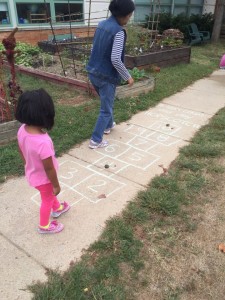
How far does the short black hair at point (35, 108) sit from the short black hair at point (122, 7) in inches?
73.2

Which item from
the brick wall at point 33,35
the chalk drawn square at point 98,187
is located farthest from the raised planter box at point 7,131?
the brick wall at point 33,35

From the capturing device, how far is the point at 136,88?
5.71 m

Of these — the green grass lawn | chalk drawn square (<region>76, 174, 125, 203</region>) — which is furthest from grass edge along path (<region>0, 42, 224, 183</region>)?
chalk drawn square (<region>76, 174, 125, 203</region>)

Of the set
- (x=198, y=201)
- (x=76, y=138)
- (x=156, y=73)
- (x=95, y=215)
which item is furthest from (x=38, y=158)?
(x=156, y=73)

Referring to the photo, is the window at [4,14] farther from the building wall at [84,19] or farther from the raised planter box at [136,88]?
the raised planter box at [136,88]

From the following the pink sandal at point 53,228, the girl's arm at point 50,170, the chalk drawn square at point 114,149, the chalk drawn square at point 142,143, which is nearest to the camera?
the girl's arm at point 50,170

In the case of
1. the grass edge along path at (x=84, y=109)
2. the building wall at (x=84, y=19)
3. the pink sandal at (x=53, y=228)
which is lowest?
the pink sandal at (x=53, y=228)

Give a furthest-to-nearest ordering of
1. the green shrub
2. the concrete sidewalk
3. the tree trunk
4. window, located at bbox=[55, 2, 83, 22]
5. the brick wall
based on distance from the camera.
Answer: the green shrub < the tree trunk < window, located at bbox=[55, 2, 83, 22] < the brick wall < the concrete sidewalk

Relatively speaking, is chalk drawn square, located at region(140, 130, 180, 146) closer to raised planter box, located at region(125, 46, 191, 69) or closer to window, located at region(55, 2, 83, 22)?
raised planter box, located at region(125, 46, 191, 69)

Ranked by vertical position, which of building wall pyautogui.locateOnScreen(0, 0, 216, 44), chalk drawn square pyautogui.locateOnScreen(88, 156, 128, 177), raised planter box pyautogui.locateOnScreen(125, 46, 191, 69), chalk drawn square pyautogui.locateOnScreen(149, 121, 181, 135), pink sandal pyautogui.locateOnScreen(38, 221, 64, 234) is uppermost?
building wall pyautogui.locateOnScreen(0, 0, 216, 44)

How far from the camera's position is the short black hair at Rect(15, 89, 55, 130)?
194 cm

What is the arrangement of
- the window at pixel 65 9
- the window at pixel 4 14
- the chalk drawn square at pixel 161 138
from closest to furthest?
the chalk drawn square at pixel 161 138
the window at pixel 4 14
the window at pixel 65 9

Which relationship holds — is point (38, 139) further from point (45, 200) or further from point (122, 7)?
point (122, 7)

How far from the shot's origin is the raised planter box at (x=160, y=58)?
22.8 ft
